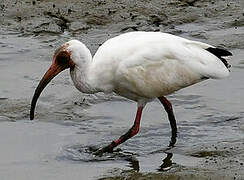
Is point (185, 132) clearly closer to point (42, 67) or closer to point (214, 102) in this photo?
point (214, 102)

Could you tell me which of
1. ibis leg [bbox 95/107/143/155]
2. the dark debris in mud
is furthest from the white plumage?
the dark debris in mud

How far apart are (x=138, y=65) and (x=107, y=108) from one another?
187 centimetres

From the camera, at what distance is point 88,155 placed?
31.0 feet

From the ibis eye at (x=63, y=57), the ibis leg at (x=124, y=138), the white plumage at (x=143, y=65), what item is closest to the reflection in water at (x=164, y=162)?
the ibis leg at (x=124, y=138)

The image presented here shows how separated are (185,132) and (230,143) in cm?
78

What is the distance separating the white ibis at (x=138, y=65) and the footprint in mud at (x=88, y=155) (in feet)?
0.33

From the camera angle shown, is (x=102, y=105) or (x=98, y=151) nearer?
(x=98, y=151)

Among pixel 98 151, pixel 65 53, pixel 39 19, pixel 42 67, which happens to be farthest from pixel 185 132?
pixel 39 19

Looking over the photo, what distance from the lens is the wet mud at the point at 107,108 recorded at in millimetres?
9055

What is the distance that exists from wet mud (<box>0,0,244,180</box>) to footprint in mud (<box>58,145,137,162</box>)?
1cm

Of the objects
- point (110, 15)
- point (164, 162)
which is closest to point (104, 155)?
point (164, 162)

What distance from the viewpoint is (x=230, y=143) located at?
9492 mm

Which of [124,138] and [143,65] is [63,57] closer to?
[143,65]

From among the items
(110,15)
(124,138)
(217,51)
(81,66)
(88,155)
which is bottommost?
(88,155)
